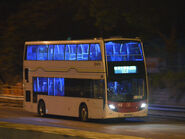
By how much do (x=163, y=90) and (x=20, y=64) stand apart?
12.4 meters

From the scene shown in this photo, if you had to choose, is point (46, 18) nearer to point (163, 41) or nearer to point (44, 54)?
point (163, 41)

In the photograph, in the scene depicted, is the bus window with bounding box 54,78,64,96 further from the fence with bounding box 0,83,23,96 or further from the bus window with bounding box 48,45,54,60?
the fence with bounding box 0,83,23,96

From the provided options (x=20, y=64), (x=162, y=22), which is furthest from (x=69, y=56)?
(x=20, y=64)

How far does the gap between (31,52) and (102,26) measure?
34.8 feet

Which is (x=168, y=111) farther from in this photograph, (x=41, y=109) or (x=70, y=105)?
→ (x=41, y=109)

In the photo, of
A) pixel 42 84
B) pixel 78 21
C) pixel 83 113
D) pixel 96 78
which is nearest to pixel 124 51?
pixel 96 78

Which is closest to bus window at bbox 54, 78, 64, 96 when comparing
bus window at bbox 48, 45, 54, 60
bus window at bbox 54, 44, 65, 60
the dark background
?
bus window at bbox 54, 44, 65, 60

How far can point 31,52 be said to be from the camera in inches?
969

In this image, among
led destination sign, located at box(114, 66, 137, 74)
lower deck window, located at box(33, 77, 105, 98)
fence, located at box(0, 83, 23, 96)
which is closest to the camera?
led destination sign, located at box(114, 66, 137, 74)

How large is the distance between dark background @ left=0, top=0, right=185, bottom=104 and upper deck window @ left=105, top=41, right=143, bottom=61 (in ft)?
29.6

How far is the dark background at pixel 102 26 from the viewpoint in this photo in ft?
109

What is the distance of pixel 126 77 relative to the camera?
19953mm

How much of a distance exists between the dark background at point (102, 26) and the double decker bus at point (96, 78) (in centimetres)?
851

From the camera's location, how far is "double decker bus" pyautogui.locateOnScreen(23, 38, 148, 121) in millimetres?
19703
